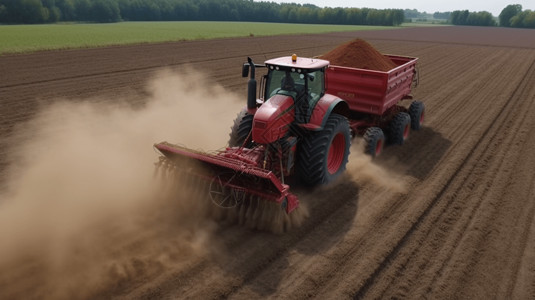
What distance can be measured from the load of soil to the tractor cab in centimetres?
234

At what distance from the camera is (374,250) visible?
5246mm

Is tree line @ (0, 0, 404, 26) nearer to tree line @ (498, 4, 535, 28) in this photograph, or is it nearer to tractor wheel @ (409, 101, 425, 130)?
tree line @ (498, 4, 535, 28)

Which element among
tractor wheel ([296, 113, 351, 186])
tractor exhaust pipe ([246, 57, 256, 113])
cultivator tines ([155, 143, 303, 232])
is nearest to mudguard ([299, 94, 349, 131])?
tractor wheel ([296, 113, 351, 186])

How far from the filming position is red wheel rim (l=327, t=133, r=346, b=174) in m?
7.11

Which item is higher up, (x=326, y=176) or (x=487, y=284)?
(x=326, y=176)

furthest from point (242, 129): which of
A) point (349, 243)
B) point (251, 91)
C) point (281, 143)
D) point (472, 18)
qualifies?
point (472, 18)

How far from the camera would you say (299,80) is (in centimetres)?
648

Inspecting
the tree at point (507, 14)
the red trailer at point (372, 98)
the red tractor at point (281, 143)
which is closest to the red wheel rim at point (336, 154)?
the red tractor at point (281, 143)

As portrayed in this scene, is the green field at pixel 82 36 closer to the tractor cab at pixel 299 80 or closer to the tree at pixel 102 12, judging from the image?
the tractor cab at pixel 299 80

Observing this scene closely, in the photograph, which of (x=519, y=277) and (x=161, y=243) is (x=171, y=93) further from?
(x=519, y=277)

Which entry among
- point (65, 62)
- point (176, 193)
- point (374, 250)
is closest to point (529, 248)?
point (374, 250)

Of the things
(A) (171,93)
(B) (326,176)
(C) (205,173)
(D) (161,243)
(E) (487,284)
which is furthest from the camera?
(A) (171,93)

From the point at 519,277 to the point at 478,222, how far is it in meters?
1.32

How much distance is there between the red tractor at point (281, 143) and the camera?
5523mm
